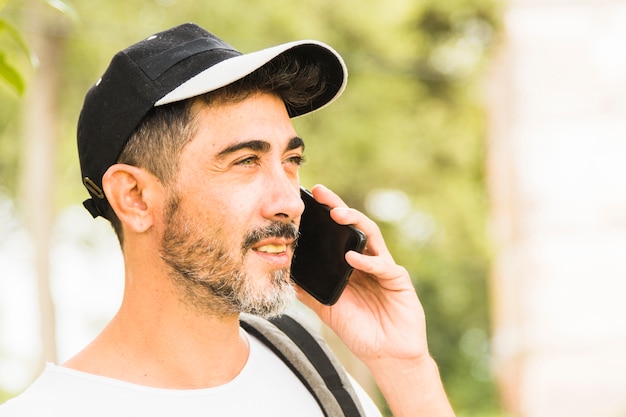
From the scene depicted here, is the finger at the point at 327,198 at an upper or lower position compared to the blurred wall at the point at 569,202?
lower

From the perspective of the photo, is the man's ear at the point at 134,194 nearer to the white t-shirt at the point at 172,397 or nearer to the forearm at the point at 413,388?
the white t-shirt at the point at 172,397

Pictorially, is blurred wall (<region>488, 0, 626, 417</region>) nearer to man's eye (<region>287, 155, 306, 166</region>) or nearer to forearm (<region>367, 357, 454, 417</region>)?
forearm (<region>367, 357, 454, 417</region>)

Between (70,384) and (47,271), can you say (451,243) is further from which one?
(70,384)

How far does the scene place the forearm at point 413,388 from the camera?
2578 mm

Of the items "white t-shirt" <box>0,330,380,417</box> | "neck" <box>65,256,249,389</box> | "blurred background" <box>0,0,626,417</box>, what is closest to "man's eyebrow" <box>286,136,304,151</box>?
"neck" <box>65,256,249,389</box>

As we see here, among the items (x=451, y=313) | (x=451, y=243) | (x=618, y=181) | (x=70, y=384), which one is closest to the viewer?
(x=70, y=384)

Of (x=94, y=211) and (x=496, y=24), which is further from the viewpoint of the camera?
(x=496, y=24)

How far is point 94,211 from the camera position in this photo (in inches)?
104

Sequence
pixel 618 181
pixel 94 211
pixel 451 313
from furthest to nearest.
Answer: pixel 451 313, pixel 618 181, pixel 94 211

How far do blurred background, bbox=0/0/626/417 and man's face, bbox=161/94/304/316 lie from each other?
9.17m

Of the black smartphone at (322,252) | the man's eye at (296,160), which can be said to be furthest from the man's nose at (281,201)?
the black smartphone at (322,252)

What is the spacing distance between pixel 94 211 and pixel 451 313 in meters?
29.3

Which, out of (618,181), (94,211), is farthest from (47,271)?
(94,211)

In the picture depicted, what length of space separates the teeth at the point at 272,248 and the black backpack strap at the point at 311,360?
309 mm
